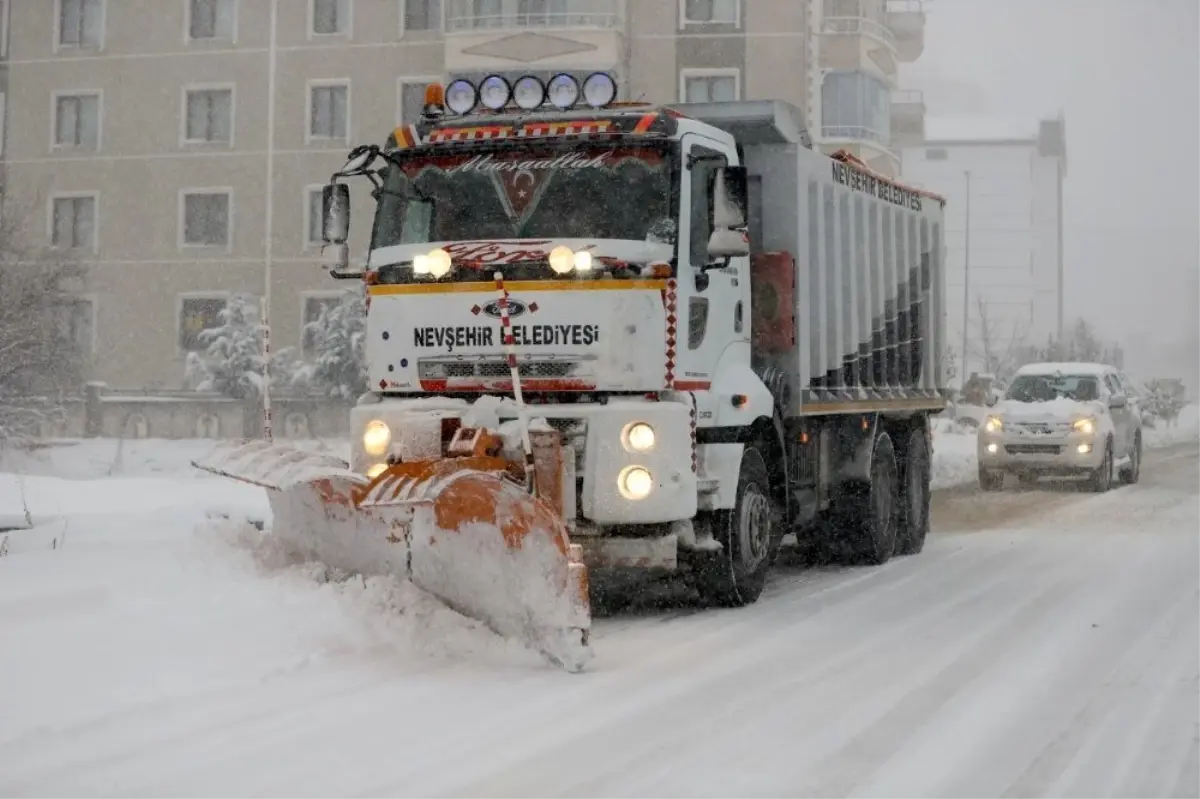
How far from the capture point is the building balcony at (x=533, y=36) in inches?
1638

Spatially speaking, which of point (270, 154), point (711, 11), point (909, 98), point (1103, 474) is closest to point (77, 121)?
point (270, 154)

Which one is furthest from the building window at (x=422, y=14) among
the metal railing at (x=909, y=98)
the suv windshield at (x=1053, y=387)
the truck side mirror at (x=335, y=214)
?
the truck side mirror at (x=335, y=214)

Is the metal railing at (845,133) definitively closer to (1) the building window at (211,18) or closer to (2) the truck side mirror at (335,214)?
(1) the building window at (211,18)

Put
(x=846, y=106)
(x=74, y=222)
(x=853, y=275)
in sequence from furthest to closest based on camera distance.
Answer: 1. (x=74, y=222)
2. (x=846, y=106)
3. (x=853, y=275)

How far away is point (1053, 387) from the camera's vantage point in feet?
77.4

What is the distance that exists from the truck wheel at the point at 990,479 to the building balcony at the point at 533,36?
22.0 meters

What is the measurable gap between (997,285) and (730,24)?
196 feet

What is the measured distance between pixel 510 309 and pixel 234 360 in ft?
98.9

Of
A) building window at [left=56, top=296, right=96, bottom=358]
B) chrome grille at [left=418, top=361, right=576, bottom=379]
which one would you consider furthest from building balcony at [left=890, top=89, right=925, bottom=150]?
chrome grille at [left=418, top=361, right=576, bottom=379]

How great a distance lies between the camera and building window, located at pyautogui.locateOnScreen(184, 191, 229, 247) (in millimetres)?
47219

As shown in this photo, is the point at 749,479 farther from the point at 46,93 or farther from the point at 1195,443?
the point at 46,93

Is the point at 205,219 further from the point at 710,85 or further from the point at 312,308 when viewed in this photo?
the point at 710,85

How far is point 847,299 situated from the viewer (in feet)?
40.1

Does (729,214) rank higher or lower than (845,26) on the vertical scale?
lower
